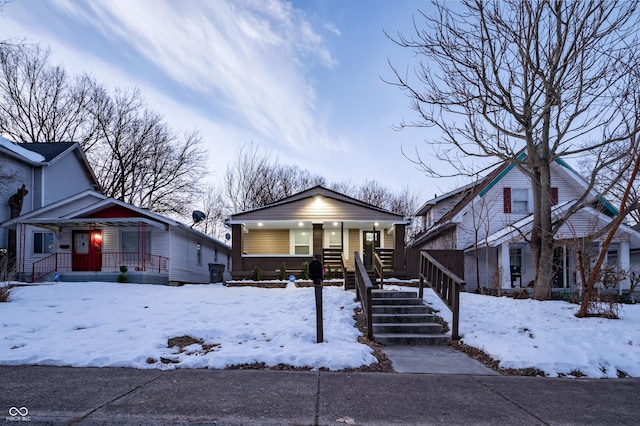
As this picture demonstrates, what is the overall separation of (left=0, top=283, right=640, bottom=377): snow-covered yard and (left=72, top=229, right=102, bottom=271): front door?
29.1ft

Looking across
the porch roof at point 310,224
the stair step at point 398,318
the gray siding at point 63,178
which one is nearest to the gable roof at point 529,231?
the porch roof at point 310,224

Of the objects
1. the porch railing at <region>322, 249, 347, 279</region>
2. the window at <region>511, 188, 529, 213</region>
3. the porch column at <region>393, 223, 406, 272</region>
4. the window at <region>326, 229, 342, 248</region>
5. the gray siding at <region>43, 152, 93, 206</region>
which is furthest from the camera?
the gray siding at <region>43, 152, 93, 206</region>

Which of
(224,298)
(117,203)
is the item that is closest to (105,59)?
(117,203)

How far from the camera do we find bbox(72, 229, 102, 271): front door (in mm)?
19250

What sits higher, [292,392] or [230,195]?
[230,195]

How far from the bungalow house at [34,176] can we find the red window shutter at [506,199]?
2224cm

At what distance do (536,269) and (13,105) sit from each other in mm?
34125

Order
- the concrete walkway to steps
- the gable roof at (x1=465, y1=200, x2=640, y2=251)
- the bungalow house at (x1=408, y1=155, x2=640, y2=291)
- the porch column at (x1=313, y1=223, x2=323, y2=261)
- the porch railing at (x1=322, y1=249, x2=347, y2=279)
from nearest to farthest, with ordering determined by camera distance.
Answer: the concrete walkway to steps → the gable roof at (x1=465, y1=200, x2=640, y2=251) → the bungalow house at (x1=408, y1=155, x2=640, y2=291) → the porch railing at (x1=322, y1=249, x2=347, y2=279) → the porch column at (x1=313, y1=223, x2=323, y2=261)

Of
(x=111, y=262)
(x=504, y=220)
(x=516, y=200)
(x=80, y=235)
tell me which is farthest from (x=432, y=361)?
(x=80, y=235)

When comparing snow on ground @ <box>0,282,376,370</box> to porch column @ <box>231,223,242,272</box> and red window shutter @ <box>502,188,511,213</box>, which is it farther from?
red window shutter @ <box>502,188,511,213</box>

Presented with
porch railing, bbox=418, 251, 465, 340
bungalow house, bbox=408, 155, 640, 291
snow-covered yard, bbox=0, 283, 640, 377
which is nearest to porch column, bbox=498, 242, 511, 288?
bungalow house, bbox=408, 155, 640, 291

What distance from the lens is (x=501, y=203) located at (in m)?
18.4

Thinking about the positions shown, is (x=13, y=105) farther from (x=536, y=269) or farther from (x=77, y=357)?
(x=536, y=269)

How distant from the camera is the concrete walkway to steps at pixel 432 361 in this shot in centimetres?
529
